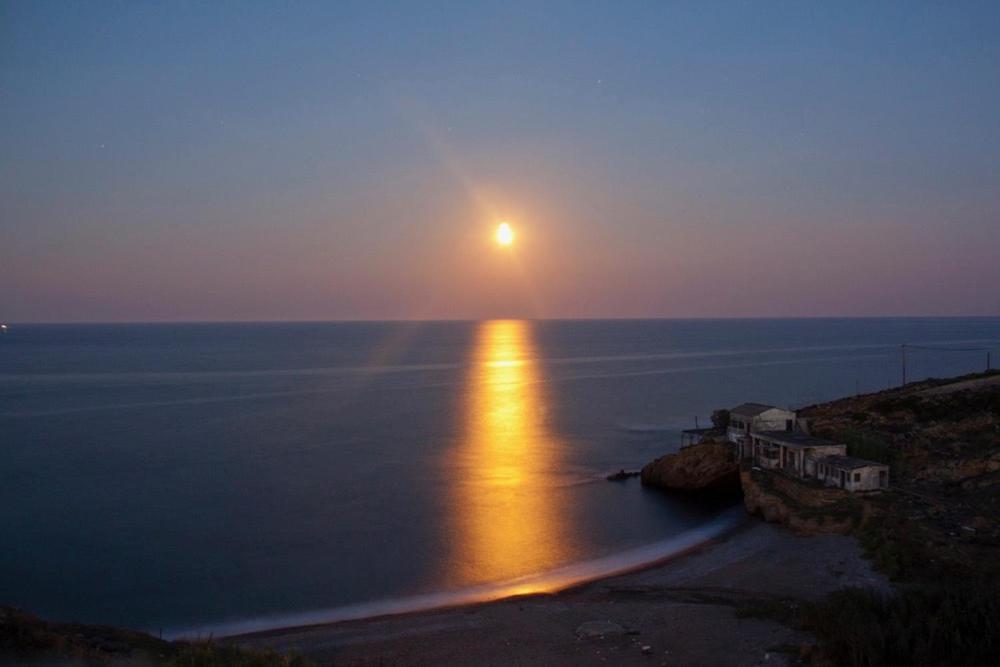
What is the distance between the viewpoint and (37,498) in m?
35.6

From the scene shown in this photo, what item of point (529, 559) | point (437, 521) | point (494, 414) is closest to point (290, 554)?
point (437, 521)

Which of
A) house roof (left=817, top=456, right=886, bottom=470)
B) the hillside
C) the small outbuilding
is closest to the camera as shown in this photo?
the hillside

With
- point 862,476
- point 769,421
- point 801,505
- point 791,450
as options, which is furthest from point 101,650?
point 769,421

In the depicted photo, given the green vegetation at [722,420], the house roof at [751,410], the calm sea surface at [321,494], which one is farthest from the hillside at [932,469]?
the calm sea surface at [321,494]

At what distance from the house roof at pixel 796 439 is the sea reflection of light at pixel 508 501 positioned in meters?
10.6

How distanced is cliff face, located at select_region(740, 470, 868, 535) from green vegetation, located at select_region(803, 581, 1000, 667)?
34.9 feet

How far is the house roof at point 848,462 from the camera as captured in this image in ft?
94.8

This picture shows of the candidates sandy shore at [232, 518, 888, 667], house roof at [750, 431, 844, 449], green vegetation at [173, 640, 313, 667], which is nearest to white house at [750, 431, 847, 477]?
house roof at [750, 431, 844, 449]

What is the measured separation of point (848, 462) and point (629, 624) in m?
15.6

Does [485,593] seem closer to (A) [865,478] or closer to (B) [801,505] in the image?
(B) [801,505]

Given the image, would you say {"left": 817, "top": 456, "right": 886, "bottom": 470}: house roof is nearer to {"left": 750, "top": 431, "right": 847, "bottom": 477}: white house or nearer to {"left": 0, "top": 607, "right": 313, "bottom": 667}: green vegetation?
{"left": 750, "top": 431, "right": 847, "bottom": 477}: white house

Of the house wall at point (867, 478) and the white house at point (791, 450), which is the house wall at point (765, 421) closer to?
the white house at point (791, 450)

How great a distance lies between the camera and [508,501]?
118 feet

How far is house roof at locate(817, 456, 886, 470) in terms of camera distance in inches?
1138
